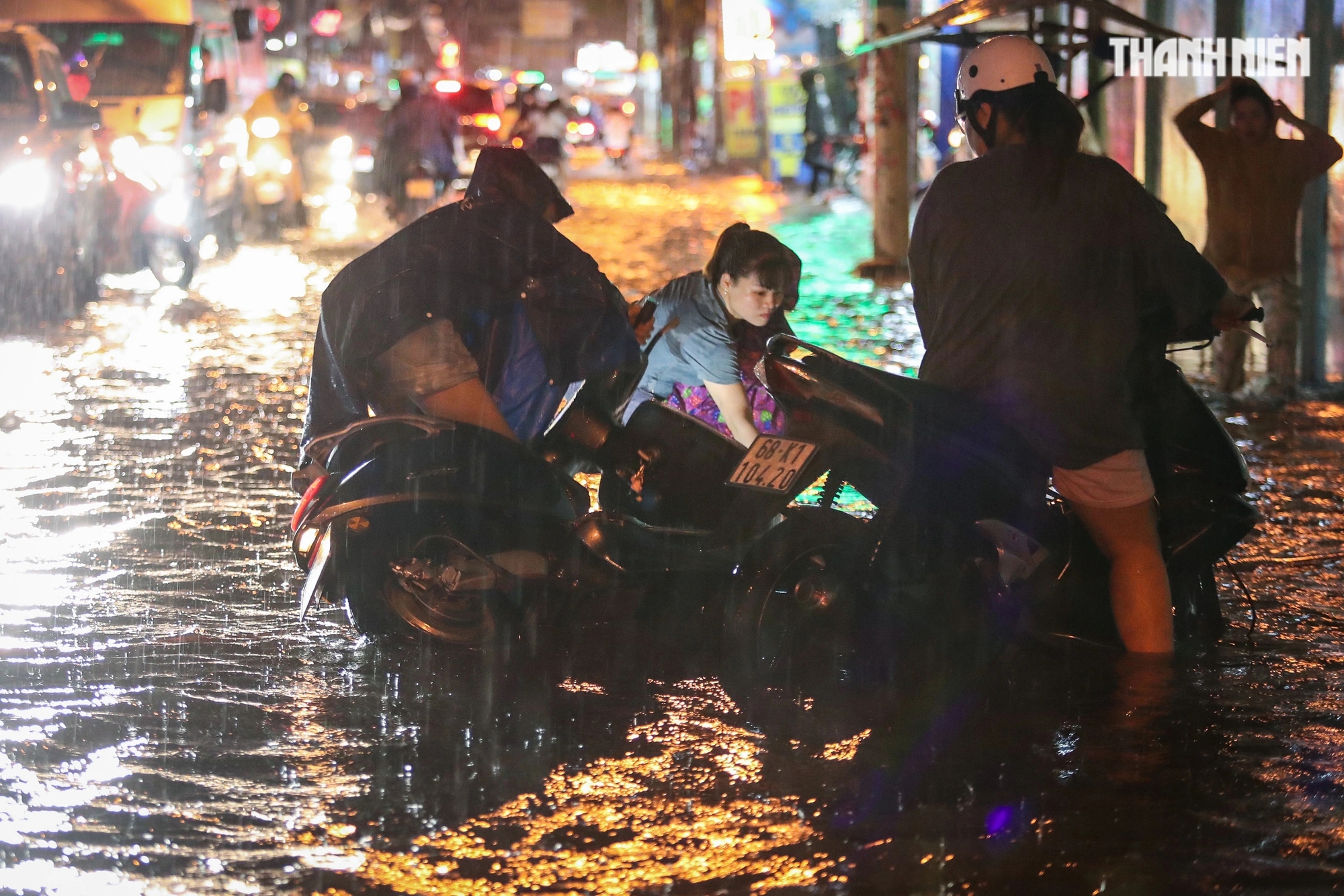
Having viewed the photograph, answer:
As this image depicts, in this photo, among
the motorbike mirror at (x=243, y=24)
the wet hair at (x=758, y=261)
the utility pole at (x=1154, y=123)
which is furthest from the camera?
the motorbike mirror at (x=243, y=24)

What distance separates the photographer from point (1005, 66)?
177 inches

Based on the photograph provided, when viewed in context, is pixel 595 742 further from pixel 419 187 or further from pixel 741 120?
pixel 741 120

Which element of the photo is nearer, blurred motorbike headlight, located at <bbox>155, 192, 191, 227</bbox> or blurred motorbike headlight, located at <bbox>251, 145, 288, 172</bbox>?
blurred motorbike headlight, located at <bbox>155, 192, 191, 227</bbox>

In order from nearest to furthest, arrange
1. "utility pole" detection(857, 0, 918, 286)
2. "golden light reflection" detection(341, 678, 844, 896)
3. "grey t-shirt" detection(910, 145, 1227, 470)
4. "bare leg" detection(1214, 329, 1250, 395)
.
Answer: "golden light reflection" detection(341, 678, 844, 896) → "grey t-shirt" detection(910, 145, 1227, 470) → "bare leg" detection(1214, 329, 1250, 395) → "utility pole" detection(857, 0, 918, 286)

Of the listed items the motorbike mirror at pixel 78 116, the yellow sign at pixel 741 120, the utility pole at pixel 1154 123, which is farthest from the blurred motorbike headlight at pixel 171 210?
the yellow sign at pixel 741 120

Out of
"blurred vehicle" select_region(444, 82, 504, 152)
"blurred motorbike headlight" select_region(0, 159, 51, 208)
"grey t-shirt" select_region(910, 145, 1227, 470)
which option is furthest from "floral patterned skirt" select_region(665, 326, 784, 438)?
"blurred vehicle" select_region(444, 82, 504, 152)

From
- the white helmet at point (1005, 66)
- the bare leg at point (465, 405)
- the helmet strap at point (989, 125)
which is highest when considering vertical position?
the white helmet at point (1005, 66)

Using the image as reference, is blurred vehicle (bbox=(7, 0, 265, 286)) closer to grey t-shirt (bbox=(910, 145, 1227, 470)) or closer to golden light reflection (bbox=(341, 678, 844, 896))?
grey t-shirt (bbox=(910, 145, 1227, 470))

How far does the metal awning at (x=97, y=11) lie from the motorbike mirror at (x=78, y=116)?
3.70 meters

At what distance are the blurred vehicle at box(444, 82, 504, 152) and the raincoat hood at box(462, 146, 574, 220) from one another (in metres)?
21.4

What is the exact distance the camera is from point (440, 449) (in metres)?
4.87

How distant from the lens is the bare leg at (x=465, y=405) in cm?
504

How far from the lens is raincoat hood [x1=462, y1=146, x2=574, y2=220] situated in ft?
16.9

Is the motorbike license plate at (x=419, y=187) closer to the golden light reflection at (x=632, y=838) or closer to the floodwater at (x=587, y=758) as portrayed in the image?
the floodwater at (x=587, y=758)
